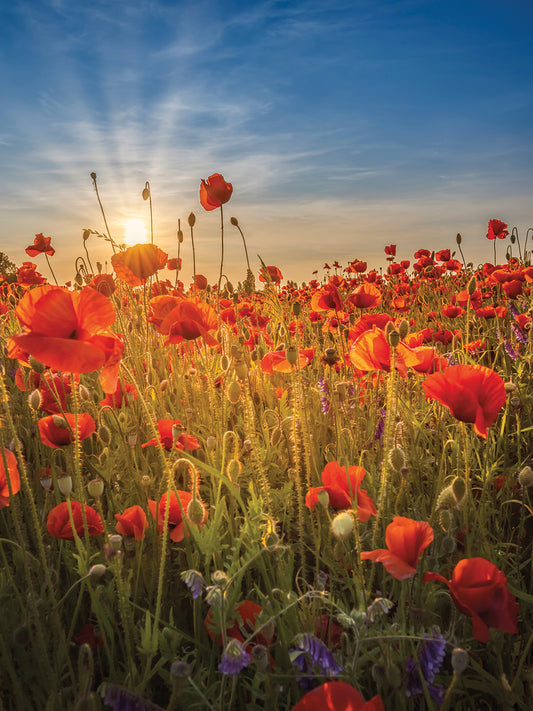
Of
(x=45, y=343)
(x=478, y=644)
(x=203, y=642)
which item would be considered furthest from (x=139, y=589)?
(x=478, y=644)

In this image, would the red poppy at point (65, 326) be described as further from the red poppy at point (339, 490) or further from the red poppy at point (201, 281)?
the red poppy at point (201, 281)

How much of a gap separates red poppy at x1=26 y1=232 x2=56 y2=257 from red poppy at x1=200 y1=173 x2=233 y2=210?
11.3 feet

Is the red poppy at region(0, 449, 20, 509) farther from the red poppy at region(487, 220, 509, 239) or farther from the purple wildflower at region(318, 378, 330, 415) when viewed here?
the red poppy at region(487, 220, 509, 239)

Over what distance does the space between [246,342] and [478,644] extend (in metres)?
2.48

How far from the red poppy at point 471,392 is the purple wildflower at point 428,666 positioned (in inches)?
22.4

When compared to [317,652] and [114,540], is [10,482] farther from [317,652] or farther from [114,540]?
[317,652]

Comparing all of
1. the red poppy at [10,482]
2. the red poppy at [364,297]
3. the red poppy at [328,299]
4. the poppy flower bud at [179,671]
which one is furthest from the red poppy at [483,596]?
the red poppy at [364,297]

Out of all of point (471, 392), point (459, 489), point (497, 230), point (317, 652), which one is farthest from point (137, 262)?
point (497, 230)

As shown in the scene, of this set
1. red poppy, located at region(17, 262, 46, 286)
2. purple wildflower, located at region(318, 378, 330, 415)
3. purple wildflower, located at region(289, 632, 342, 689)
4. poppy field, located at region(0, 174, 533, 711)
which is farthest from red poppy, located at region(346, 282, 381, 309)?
red poppy, located at region(17, 262, 46, 286)

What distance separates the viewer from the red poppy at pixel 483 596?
1.07 metres

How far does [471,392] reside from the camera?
4.74ft

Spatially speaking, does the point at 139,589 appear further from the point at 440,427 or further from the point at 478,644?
the point at 440,427

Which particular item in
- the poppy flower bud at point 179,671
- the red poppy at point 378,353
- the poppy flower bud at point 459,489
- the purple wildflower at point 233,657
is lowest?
the purple wildflower at point 233,657

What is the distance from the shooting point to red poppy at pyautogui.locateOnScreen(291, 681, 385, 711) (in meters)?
0.87
